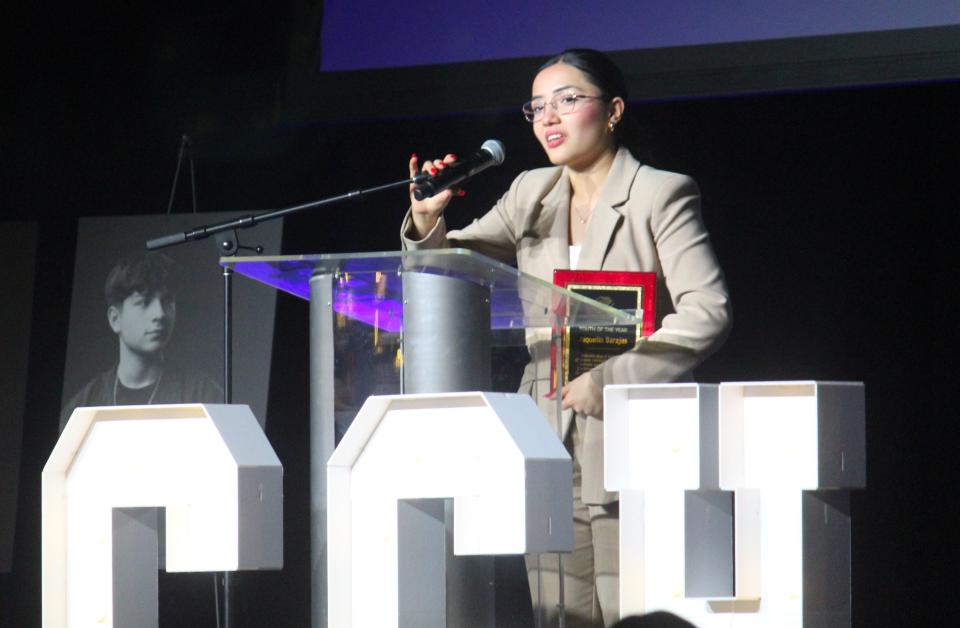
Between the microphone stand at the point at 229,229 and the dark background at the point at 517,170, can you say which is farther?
the dark background at the point at 517,170

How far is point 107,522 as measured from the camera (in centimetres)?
170

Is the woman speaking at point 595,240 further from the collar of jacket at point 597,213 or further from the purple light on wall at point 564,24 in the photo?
the purple light on wall at point 564,24

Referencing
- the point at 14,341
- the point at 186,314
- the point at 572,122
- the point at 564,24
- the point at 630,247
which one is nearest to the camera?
the point at 630,247

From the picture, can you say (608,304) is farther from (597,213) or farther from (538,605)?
(538,605)

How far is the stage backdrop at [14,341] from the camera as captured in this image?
14.0 feet

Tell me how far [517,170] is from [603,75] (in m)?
1.17

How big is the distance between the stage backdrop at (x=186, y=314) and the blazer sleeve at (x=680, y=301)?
181 cm

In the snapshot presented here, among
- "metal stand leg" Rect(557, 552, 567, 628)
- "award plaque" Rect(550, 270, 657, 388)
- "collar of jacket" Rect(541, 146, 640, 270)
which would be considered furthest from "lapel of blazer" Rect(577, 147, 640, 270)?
"metal stand leg" Rect(557, 552, 567, 628)

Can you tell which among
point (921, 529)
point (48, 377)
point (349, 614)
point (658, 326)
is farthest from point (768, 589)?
point (48, 377)

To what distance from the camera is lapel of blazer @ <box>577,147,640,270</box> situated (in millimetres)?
2730

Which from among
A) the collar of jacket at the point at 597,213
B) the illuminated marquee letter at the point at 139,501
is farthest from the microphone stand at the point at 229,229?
the illuminated marquee letter at the point at 139,501

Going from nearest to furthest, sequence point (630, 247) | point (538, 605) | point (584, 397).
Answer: point (538, 605), point (584, 397), point (630, 247)

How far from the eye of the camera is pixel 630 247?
2.74 meters

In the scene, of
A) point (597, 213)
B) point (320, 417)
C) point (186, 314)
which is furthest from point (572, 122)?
point (186, 314)
